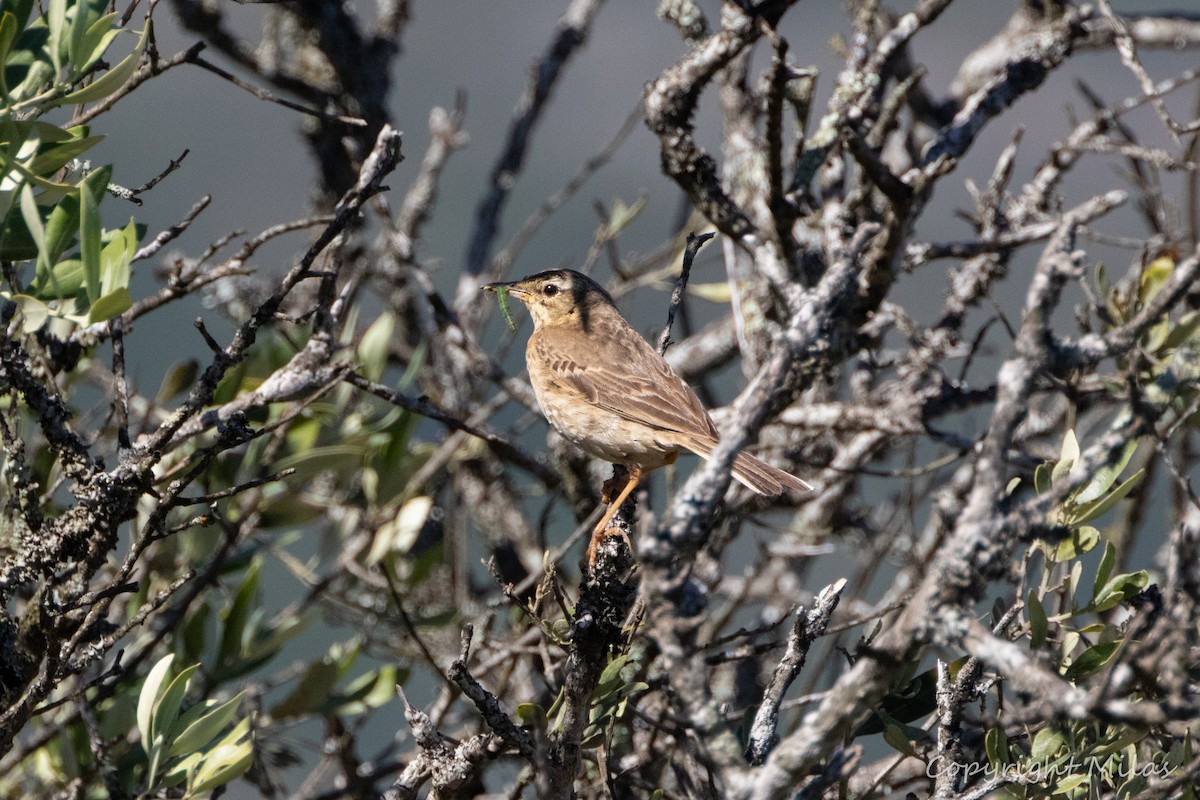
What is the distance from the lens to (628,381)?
479 centimetres

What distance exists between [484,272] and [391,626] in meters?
2.62

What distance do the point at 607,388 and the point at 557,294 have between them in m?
0.85

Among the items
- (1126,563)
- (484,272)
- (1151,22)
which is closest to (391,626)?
(484,272)

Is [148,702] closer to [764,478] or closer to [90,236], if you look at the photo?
[90,236]

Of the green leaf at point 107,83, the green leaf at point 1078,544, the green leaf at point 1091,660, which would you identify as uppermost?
the green leaf at point 107,83

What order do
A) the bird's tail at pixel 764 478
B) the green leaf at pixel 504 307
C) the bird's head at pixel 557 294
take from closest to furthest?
the bird's tail at pixel 764 478, the green leaf at pixel 504 307, the bird's head at pixel 557 294

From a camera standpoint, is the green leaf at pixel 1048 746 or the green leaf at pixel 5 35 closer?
the green leaf at pixel 5 35

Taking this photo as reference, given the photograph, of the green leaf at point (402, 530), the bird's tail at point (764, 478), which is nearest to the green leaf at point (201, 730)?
the green leaf at point (402, 530)

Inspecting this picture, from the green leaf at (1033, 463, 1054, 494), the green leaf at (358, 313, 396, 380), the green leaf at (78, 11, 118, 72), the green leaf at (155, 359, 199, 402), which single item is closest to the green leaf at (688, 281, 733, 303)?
the green leaf at (358, 313, 396, 380)

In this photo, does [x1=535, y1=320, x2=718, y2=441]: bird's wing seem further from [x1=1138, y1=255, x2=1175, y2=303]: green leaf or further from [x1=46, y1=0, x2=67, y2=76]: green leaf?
[x1=46, y1=0, x2=67, y2=76]: green leaf

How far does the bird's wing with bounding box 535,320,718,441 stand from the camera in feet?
14.7

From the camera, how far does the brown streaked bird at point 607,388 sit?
443 cm

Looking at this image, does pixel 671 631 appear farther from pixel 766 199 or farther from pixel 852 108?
pixel 852 108

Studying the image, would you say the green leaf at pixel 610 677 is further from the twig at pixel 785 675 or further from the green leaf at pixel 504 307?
the green leaf at pixel 504 307
